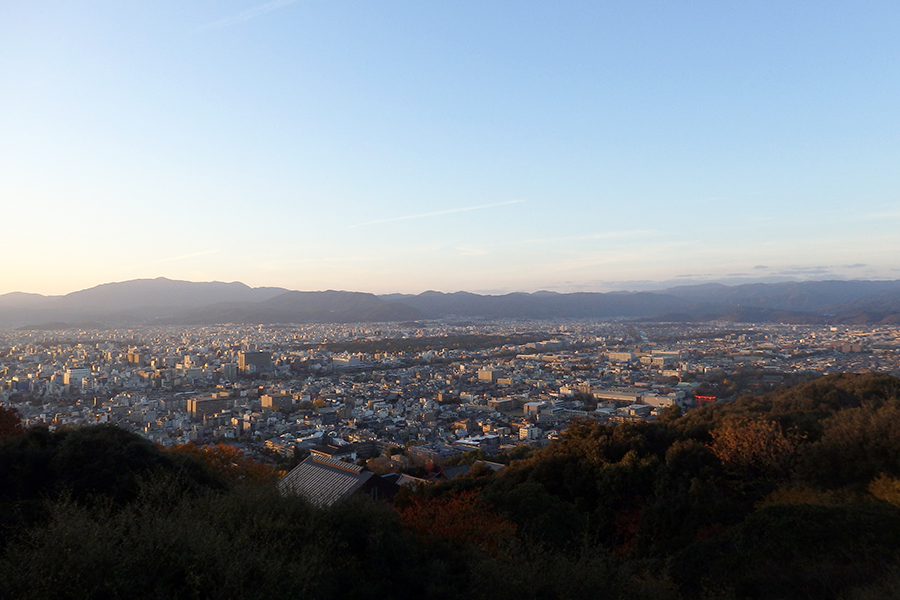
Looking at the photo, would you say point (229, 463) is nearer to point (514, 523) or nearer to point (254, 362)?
point (514, 523)

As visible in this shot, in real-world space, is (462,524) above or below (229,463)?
above

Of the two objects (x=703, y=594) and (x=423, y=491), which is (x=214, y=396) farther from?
(x=703, y=594)

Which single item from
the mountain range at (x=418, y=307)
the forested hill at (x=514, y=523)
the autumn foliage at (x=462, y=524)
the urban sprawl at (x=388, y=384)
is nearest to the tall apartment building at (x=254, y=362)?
the urban sprawl at (x=388, y=384)

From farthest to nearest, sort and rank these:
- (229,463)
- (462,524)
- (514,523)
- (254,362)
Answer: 1. (254,362)
2. (229,463)
3. (514,523)
4. (462,524)

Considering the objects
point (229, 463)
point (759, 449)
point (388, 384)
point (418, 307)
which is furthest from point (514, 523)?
point (418, 307)

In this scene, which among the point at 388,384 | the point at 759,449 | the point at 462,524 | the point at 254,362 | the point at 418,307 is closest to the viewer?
the point at 462,524

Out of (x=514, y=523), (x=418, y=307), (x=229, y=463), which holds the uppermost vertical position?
(x=418, y=307)
